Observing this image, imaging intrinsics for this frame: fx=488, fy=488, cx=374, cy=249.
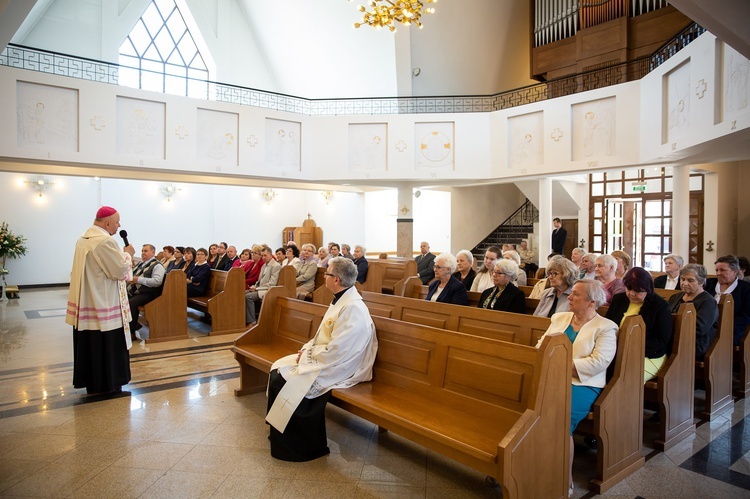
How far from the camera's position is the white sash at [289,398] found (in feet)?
10.1

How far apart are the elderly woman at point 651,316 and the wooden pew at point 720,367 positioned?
74cm

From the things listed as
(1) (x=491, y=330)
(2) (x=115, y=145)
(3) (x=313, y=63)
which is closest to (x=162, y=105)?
(2) (x=115, y=145)

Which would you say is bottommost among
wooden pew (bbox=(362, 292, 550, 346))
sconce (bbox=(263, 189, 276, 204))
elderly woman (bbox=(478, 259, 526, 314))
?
wooden pew (bbox=(362, 292, 550, 346))

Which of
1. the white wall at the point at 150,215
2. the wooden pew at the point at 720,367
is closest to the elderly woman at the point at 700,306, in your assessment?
the wooden pew at the point at 720,367

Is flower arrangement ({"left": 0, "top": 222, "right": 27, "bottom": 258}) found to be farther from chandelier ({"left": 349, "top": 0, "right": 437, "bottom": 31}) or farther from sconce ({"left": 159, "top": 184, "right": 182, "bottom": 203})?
chandelier ({"left": 349, "top": 0, "right": 437, "bottom": 31})

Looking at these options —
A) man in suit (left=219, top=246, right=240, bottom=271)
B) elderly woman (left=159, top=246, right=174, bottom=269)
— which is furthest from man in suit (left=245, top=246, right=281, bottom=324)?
elderly woman (left=159, top=246, right=174, bottom=269)

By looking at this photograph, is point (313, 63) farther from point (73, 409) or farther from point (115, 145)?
point (73, 409)

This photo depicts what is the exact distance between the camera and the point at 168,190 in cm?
1469

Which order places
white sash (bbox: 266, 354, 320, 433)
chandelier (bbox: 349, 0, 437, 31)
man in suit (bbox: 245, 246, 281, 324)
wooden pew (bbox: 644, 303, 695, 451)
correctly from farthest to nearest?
chandelier (bbox: 349, 0, 437, 31)
man in suit (bbox: 245, 246, 281, 324)
wooden pew (bbox: 644, 303, 695, 451)
white sash (bbox: 266, 354, 320, 433)

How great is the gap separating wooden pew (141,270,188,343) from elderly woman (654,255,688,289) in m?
6.08

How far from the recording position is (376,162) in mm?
12305

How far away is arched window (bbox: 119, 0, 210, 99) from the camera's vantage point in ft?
46.6

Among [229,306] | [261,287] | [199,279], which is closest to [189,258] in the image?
[199,279]

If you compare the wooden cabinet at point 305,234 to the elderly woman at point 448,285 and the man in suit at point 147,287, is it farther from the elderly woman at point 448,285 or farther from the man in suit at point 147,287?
the elderly woman at point 448,285
